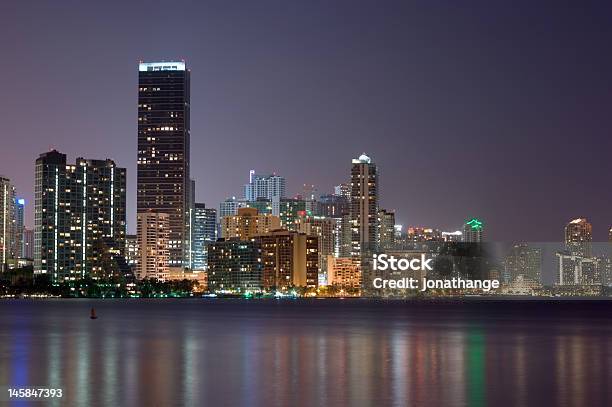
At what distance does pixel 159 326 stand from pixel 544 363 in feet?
190

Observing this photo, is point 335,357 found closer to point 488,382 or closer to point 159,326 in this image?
point 488,382

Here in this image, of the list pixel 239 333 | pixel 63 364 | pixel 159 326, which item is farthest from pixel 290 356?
pixel 159 326

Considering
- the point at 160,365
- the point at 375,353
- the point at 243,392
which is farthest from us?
the point at 375,353

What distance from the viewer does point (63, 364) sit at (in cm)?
5772

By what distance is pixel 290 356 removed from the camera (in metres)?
63.8

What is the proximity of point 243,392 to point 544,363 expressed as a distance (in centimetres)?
2300

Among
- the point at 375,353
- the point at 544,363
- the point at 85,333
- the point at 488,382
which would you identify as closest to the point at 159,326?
the point at 85,333

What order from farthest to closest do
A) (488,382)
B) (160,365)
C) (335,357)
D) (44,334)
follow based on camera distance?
(44,334) < (335,357) < (160,365) < (488,382)

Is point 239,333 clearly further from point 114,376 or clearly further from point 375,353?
point 114,376

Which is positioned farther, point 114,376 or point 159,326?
point 159,326

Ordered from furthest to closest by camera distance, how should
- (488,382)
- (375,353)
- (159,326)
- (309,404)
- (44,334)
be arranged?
(159,326)
(44,334)
(375,353)
(488,382)
(309,404)

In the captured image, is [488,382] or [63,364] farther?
[63,364]

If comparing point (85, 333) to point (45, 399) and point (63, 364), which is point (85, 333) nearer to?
point (63, 364)

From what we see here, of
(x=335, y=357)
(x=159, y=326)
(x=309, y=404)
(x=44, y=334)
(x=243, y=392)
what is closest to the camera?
(x=309, y=404)
